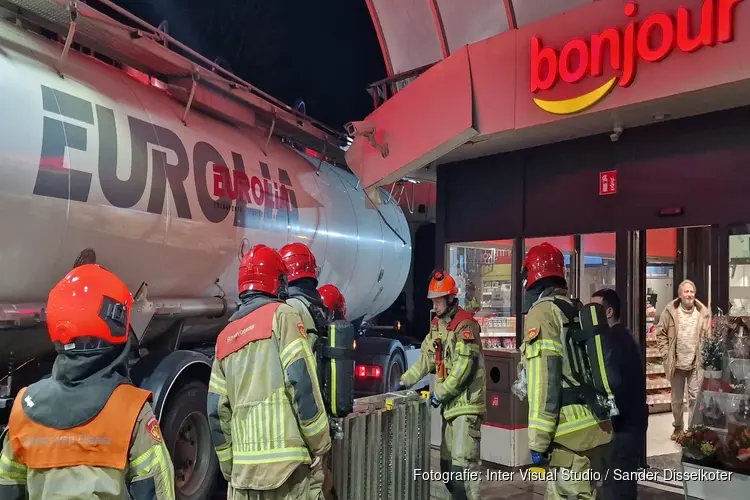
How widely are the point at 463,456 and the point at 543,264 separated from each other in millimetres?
1853

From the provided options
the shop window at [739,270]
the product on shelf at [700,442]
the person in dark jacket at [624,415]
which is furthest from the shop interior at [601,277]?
the person in dark jacket at [624,415]

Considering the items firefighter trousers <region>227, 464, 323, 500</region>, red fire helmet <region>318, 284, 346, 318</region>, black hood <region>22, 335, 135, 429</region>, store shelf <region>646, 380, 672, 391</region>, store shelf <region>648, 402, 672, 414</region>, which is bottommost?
store shelf <region>648, 402, 672, 414</region>

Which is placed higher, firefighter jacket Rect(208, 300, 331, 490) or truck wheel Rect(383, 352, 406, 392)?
firefighter jacket Rect(208, 300, 331, 490)

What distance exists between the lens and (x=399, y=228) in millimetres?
10883

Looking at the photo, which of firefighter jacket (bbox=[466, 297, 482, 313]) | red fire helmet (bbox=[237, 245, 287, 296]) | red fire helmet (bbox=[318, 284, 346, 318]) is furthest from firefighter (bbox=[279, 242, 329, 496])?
firefighter jacket (bbox=[466, 297, 482, 313])

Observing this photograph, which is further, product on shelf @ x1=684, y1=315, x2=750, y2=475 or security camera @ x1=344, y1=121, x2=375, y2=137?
security camera @ x1=344, y1=121, x2=375, y2=137

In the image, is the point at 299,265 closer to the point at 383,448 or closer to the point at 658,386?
the point at 383,448

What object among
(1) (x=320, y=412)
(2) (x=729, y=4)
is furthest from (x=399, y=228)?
(1) (x=320, y=412)

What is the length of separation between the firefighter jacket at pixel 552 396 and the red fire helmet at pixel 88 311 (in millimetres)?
2571

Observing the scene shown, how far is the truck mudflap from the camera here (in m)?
4.43

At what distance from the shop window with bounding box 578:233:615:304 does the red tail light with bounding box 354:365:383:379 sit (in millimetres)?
3083

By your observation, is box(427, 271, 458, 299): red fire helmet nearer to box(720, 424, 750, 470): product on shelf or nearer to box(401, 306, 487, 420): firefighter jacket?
box(401, 306, 487, 420): firefighter jacket

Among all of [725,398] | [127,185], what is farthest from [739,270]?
[127,185]

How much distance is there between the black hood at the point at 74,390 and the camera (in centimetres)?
219
